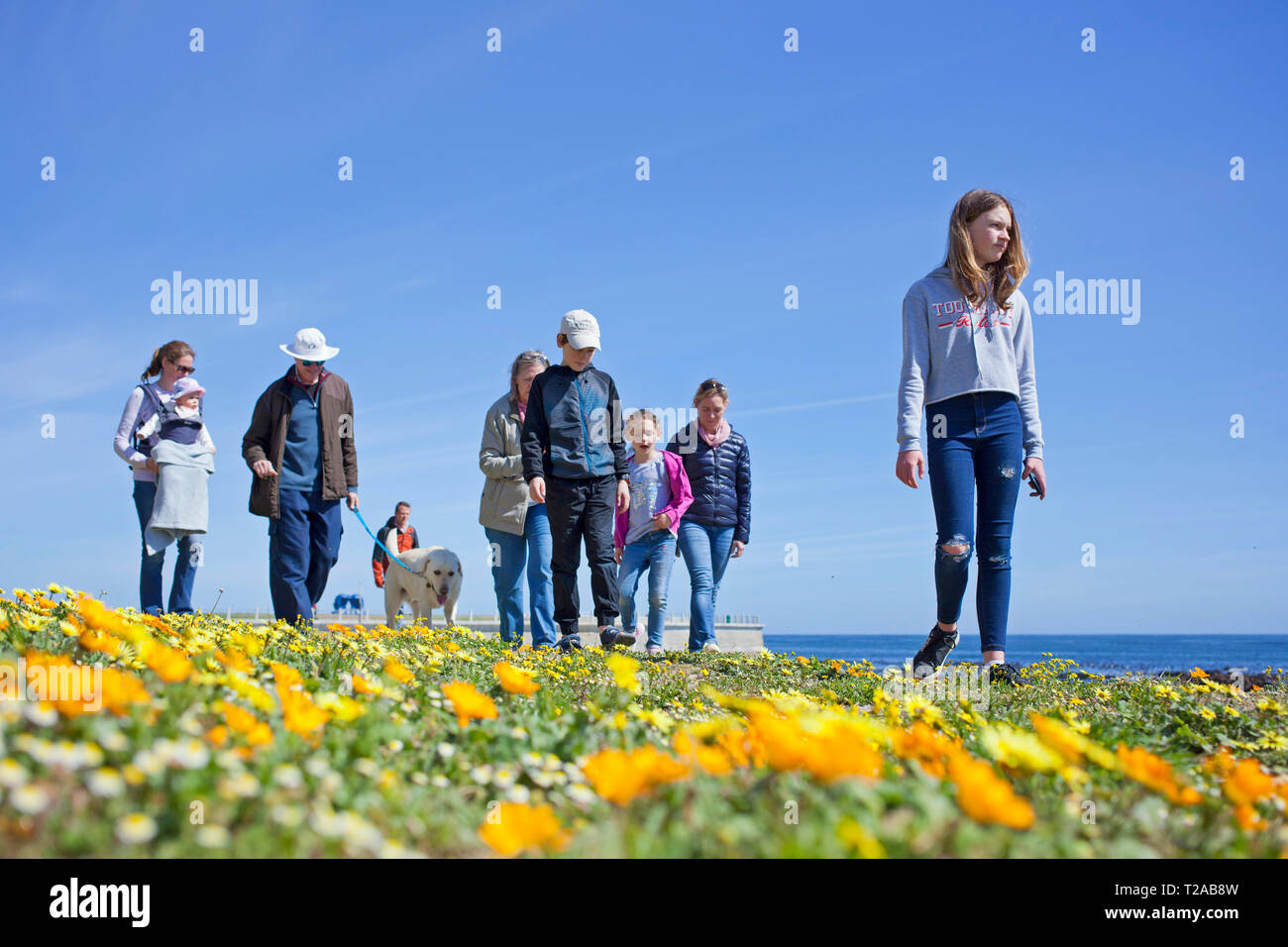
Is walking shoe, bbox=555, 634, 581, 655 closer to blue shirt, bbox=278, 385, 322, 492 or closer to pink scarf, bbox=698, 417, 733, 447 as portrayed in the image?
blue shirt, bbox=278, 385, 322, 492

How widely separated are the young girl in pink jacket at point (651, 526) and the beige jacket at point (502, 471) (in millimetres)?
1214

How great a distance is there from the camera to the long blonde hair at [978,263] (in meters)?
6.15

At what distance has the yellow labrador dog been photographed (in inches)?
444

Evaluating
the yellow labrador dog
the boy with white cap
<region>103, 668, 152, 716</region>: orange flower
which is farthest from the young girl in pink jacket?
<region>103, 668, 152, 716</region>: orange flower

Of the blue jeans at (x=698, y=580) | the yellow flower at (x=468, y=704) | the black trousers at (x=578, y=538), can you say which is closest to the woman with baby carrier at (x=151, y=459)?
the black trousers at (x=578, y=538)

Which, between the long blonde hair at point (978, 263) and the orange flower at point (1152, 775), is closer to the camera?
the orange flower at point (1152, 775)

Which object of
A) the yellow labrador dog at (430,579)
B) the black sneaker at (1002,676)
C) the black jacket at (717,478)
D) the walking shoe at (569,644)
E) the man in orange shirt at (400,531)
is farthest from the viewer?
the man in orange shirt at (400,531)

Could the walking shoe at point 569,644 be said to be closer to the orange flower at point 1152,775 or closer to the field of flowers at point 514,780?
the field of flowers at point 514,780

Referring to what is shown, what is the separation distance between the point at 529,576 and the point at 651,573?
5.22 ft

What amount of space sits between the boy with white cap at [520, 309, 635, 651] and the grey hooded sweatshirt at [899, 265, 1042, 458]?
2427 millimetres
